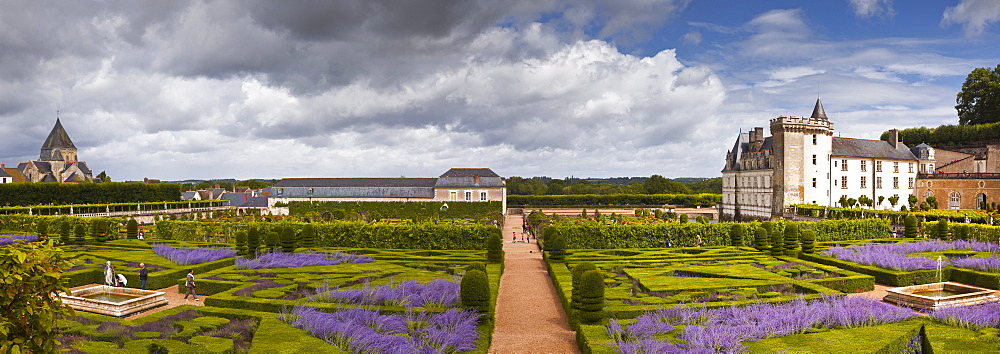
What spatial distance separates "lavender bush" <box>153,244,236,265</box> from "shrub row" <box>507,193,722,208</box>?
1725 inches

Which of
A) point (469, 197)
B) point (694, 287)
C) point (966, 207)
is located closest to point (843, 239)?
point (694, 287)

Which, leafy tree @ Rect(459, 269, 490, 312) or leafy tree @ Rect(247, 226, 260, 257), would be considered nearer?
leafy tree @ Rect(459, 269, 490, 312)

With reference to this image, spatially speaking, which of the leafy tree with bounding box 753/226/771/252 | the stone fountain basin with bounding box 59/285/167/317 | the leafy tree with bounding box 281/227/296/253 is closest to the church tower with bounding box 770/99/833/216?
the leafy tree with bounding box 753/226/771/252

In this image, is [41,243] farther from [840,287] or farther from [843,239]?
[843,239]

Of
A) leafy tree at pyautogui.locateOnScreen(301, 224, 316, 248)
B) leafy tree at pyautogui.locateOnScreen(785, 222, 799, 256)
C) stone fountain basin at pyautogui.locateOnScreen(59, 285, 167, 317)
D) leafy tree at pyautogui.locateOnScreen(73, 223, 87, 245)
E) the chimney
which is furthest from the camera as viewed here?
the chimney

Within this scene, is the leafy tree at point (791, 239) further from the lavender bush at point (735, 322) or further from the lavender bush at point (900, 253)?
the lavender bush at point (735, 322)

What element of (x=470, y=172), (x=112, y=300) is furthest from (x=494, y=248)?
(x=470, y=172)

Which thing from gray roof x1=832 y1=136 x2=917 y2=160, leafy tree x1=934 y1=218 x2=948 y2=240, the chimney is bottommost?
leafy tree x1=934 y1=218 x2=948 y2=240

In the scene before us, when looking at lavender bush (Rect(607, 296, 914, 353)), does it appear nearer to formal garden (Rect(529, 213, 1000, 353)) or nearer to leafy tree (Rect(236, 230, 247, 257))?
formal garden (Rect(529, 213, 1000, 353))

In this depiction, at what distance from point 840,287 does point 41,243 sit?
1886 centimetres

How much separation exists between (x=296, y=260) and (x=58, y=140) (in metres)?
88.0

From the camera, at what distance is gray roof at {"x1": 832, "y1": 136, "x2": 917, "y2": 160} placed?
49.3m

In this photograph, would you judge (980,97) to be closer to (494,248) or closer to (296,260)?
(494,248)

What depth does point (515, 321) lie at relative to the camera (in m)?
14.4
